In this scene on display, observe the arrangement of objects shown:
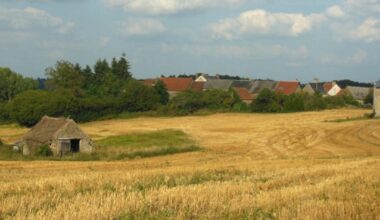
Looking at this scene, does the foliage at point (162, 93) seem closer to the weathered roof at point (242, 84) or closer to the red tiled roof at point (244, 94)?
the red tiled roof at point (244, 94)

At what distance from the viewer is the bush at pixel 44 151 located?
43.1 meters

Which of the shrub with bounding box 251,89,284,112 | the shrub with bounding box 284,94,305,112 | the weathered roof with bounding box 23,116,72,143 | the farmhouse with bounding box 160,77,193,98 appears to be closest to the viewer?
the weathered roof with bounding box 23,116,72,143

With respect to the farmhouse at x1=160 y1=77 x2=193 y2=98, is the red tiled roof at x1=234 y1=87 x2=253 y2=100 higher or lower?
lower

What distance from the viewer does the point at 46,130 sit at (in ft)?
152

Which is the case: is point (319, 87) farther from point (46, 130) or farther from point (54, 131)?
point (54, 131)

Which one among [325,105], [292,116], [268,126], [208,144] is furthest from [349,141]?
[325,105]

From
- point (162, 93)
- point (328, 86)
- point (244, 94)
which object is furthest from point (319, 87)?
point (162, 93)

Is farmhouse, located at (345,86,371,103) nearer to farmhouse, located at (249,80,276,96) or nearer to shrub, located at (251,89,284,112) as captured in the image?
farmhouse, located at (249,80,276,96)

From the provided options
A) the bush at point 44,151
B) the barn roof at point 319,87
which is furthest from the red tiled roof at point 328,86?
the bush at point 44,151

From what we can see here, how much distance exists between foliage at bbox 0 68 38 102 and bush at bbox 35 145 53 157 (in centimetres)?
6863

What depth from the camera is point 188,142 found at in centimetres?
4941

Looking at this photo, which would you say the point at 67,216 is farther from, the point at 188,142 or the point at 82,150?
the point at 188,142

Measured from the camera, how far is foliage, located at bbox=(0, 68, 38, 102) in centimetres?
11006

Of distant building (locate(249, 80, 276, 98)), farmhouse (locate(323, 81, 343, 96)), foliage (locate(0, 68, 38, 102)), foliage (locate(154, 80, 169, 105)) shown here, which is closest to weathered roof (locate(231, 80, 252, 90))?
distant building (locate(249, 80, 276, 98))
